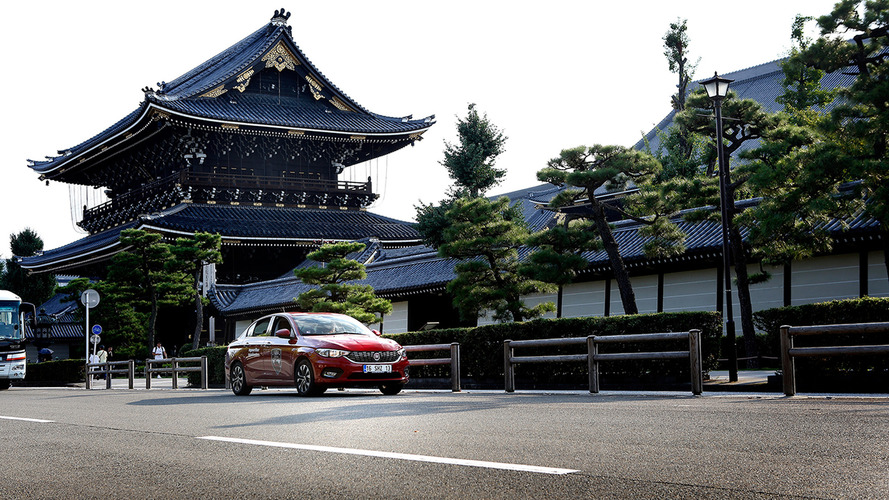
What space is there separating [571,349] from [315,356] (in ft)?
17.6

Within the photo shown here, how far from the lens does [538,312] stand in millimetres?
24266

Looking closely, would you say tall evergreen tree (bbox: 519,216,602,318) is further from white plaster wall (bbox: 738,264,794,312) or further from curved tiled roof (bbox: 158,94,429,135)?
curved tiled roof (bbox: 158,94,429,135)

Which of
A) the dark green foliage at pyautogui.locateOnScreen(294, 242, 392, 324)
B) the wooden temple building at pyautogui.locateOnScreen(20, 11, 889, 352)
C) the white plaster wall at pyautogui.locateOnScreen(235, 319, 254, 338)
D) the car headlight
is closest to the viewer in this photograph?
the car headlight

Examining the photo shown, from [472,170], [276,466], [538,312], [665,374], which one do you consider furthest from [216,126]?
[276,466]

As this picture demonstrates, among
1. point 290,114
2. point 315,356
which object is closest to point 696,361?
point 315,356

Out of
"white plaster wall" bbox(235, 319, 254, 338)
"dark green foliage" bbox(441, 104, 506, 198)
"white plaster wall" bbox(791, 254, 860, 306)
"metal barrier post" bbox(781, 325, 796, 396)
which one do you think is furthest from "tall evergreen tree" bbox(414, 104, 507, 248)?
"metal barrier post" bbox(781, 325, 796, 396)

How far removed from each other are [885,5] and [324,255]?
54.9 feet

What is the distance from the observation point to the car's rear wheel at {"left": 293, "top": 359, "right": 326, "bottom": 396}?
15.7 meters

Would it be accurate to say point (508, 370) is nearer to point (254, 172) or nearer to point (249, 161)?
point (254, 172)

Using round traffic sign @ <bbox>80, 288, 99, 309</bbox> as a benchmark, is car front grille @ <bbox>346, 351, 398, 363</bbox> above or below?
below

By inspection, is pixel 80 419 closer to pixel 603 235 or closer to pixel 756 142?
pixel 603 235

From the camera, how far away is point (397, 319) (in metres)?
34.8

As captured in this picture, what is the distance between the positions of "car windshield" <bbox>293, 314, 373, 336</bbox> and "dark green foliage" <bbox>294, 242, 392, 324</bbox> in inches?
401

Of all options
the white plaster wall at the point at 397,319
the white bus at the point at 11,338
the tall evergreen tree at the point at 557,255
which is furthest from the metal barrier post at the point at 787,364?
the white bus at the point at 11,338
